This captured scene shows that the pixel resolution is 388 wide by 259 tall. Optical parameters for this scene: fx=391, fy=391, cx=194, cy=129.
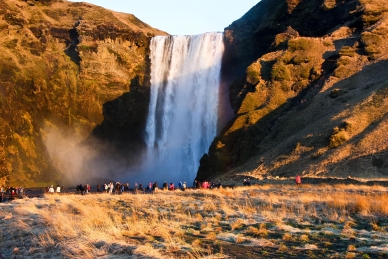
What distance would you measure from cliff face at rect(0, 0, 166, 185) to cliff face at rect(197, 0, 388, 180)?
18521 mm

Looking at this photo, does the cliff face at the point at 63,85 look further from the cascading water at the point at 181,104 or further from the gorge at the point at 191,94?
the cascading water at the point at 181,104

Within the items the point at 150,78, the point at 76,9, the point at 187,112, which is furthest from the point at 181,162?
the point at 76,9

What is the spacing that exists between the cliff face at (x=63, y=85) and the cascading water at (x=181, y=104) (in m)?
2.81

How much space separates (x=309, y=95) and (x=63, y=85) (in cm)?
3893

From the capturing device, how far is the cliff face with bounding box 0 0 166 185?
179ft

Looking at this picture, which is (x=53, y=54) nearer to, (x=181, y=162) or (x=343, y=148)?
(x=181, y=162)

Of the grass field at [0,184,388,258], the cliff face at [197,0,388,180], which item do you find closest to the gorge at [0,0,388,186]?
the cliff face at [197,0,388,180]

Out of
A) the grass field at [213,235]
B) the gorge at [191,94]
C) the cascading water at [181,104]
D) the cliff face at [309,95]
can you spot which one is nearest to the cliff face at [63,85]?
the gorge at [191,94]

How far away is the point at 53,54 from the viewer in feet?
216

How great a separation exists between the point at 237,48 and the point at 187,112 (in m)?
13.4

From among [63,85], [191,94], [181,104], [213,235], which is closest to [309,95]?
[191,94]

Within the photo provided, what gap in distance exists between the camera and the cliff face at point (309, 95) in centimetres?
3574

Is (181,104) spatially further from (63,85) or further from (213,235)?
(213,235)

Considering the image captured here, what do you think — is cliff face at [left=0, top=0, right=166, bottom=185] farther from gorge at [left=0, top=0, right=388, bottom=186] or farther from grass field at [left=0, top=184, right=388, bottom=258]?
grass field at [left=0, top=184, right=388, bottom=258]
